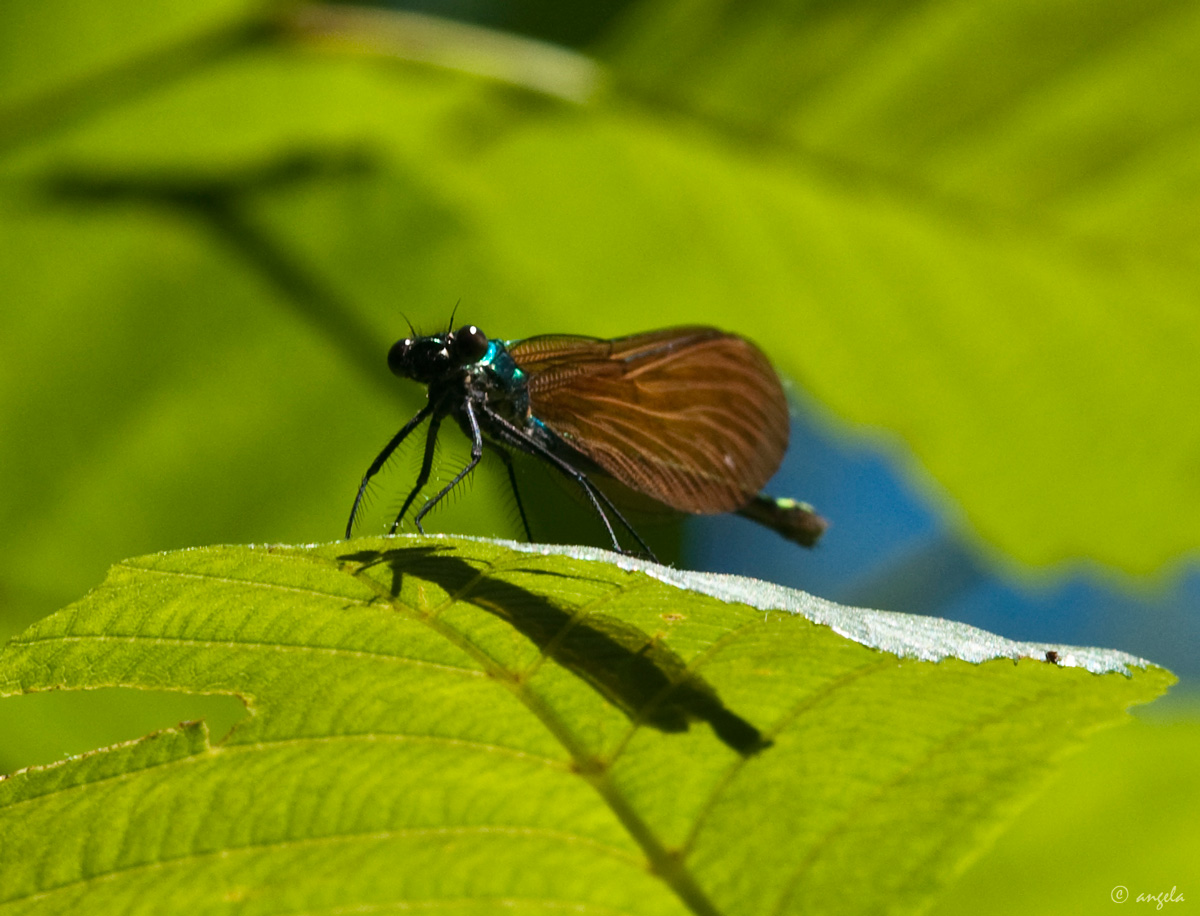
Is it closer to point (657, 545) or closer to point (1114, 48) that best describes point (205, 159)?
point (657, 545)

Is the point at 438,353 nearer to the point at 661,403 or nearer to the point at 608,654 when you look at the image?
the point at 661,403

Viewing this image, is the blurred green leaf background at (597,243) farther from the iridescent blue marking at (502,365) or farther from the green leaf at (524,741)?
the green leaf at (524,741)

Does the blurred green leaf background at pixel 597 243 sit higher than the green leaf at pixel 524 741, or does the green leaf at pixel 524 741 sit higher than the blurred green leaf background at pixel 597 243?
the blurred green leaf background at pixel 597 243

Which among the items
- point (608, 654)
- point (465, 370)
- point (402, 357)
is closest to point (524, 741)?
point (608, 654)

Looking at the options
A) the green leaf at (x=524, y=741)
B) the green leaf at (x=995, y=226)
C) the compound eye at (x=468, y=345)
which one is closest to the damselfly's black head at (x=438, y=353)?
the compound eye at (x=468, y=345)

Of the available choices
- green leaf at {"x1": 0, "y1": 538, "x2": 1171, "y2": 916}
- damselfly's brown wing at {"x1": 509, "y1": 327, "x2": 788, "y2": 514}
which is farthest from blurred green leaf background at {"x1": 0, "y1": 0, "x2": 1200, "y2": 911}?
green leaf at {"x1": 0, "y1": 538, "x2": 1171, "y2": 916}
